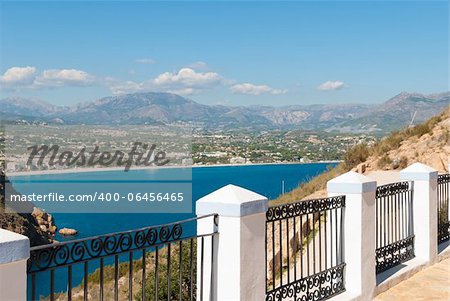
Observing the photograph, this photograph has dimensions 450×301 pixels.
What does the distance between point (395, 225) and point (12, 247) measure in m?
7.20

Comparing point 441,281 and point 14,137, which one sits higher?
point 14,137

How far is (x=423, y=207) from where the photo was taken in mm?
9055

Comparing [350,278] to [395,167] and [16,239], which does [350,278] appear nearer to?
[16,239]

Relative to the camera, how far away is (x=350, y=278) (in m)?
7.01

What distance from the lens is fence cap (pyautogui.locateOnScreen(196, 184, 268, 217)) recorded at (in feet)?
16.3

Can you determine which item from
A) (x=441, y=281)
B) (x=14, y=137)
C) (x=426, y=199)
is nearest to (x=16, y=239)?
(x=441, y=281)

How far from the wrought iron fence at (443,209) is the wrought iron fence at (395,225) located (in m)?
1.27

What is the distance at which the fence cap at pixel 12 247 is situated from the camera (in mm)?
3002

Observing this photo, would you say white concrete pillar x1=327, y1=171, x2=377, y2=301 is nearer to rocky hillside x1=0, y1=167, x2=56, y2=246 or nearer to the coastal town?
the coastal town

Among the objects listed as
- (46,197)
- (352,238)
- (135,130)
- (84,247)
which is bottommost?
(46,197)

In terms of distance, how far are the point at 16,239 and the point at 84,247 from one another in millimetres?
822

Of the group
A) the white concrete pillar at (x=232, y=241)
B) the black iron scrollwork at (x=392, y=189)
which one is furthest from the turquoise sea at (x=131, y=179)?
the white concrete pillar at (x=232, y=241)

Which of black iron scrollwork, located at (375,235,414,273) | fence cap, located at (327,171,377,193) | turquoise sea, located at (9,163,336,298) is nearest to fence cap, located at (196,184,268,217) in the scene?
fence cap, located at (327,171,377,193)

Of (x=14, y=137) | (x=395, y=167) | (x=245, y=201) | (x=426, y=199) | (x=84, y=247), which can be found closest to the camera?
(x=84, y=247)
